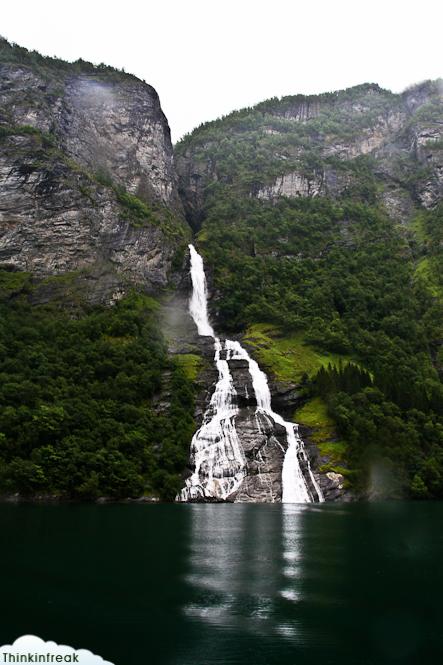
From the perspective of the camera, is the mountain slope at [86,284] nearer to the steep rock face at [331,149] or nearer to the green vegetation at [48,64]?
the green vegetation at [48,64]

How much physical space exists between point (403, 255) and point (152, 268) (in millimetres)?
52279

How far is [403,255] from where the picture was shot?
373 ft

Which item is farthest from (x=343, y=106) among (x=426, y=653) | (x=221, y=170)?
(x=426, y=653)

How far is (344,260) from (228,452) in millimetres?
65536

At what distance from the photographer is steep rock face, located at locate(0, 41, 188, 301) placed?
8981 centimetres

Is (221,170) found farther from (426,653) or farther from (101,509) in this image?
(426,653)

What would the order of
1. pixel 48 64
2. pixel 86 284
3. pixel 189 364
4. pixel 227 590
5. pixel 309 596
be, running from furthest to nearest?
pixel 48 64
pixel 86 284
pixel 189 364
pixel 227 590
pixel 309 596

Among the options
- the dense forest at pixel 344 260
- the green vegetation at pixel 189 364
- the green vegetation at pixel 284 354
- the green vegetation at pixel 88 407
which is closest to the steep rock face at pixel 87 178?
the dense forest at pixel 344 260

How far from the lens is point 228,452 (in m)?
54.3

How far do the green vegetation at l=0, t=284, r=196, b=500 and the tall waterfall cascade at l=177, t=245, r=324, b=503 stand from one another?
5.64ft

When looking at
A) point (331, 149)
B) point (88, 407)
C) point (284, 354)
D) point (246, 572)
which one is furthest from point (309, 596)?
point (331, 149)

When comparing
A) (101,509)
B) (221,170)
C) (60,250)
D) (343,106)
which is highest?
(343,106)

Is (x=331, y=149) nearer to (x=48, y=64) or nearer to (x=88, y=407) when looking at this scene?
(x=48, y=64)

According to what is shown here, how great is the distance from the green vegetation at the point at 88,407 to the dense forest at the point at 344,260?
54.6 ft
